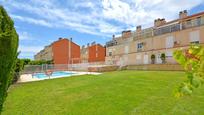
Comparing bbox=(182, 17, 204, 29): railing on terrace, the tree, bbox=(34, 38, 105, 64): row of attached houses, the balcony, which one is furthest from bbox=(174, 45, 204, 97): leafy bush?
bbox=(34, 38, 105, 64): row of attached houses

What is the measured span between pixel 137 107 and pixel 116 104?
916mm

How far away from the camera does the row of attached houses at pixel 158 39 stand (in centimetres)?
3281

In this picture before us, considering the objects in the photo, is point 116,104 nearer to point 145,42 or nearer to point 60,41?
point 145,42

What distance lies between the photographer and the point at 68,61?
58.8m

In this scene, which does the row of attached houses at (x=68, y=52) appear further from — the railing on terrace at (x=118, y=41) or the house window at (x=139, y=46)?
the house window at (x=139, y=46)

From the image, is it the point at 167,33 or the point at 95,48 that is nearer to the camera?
the point at 167,33

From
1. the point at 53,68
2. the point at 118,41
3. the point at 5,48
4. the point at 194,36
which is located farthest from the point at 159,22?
the point at 5,48

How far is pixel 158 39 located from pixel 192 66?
3903 centimetres

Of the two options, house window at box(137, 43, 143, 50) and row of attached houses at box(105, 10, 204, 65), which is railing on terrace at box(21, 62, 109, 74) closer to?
row of attached houses at box(105, 10, 204, 65)

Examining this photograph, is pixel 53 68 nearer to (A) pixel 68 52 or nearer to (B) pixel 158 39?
(B) pixel 158 39

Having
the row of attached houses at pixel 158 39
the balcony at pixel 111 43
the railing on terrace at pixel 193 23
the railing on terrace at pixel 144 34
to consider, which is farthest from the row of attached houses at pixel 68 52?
the railing on terrace at pixel 193 23

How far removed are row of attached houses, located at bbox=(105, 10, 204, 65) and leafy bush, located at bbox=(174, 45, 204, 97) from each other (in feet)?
91.0

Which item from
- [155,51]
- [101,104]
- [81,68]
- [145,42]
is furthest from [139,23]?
[101,104]

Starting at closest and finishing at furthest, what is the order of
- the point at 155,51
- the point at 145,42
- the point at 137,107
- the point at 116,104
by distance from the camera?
the point at 137,107, the point at 116,104, the point at 155,51, the point at 145,42
